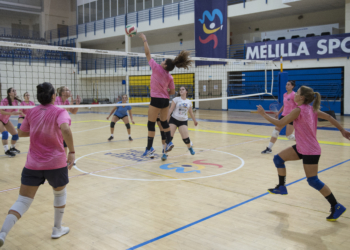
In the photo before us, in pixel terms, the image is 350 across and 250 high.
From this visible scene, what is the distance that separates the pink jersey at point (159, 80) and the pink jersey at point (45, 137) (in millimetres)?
3326

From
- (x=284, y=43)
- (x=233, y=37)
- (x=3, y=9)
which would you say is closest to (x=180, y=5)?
(x=233, y=37)

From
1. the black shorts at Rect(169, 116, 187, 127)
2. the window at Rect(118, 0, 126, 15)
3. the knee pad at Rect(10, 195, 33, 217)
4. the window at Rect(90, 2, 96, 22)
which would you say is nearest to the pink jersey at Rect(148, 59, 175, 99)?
the black shorts at Rect(169, 116, 187, 127)

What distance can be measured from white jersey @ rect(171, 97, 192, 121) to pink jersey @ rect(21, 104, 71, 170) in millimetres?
4419

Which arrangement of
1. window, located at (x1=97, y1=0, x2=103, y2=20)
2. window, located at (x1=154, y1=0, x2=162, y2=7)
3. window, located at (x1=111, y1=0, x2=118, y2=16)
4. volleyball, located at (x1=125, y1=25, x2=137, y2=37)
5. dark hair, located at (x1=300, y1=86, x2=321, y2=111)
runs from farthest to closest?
1. window, located at (x1=97, y1=0, x2=103, y2=20)
2. window, located at (x1=111, y1=0, x2=118, y2=16)
3. window, located at (x1=154, y1=0, x2=162, y2=7)
4. volleyball, located at (x1=125, y1=25, x2=137, y2=37)
5. dark hair, located at (x1=300, y1=86, x2=321, y2=111)

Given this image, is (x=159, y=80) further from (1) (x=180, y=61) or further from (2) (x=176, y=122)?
(2) (x=176, y=122)

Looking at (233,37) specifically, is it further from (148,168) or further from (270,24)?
(148,168)

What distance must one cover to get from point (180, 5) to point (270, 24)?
22.0ft

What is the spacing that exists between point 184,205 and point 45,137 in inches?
79.0

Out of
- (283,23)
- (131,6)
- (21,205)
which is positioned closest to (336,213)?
(21,205)

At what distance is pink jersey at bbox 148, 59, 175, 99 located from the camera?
6227 mm

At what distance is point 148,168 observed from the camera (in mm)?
6211

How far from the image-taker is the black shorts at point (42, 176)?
119 inches

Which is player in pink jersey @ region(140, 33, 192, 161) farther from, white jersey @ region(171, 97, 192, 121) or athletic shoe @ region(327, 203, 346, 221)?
athletic shoe @ region(327, 203, 346, 221)

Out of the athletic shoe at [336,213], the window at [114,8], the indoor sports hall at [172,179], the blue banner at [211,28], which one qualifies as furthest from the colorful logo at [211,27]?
the athletic shoe at [336,213]
